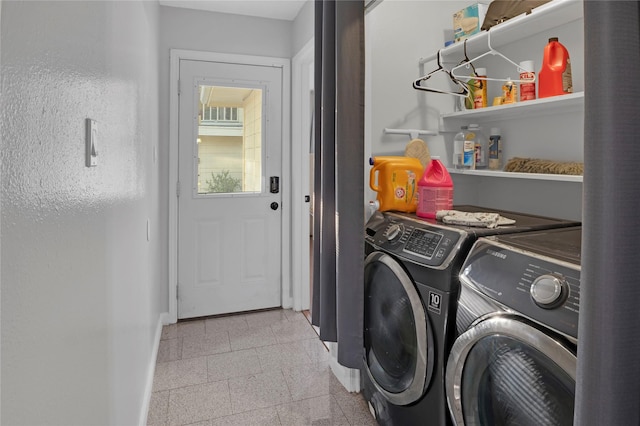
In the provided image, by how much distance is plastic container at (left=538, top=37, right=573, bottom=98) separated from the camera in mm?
1732

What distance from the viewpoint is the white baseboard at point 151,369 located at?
1890 mm

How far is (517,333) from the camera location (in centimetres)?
107

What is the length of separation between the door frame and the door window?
0.18 metres

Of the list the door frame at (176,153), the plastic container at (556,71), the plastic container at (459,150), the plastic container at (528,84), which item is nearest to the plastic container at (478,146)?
the plastic container at (459,150)

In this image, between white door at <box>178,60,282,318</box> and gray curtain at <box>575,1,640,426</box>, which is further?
white door at <box>178,60,282,318</box>

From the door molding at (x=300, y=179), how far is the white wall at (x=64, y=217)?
183 centimetres

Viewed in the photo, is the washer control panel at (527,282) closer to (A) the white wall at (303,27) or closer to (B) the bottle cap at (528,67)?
(B) the bottle cap at (528,67)

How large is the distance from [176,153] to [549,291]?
2.68 metres

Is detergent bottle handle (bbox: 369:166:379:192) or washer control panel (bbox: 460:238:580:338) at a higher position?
detergent bottle handle (bbox: 369:166:379:192)

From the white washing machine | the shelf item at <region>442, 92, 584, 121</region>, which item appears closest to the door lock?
the shelf item at <region>442, 92, 584, 121</region>

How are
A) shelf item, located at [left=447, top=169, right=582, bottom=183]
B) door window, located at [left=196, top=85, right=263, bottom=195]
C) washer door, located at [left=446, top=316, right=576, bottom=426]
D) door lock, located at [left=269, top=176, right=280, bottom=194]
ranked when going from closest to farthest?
1. washer door, located at [left=446, top=316, right=576, bottom=426]
2. shelf item, located at [left=447, top=169, right=582, bottom=183]
3. door window, located at [left=196, top=85, right=263, bottom=195]
4. door lock, located at [left=269, top=176, right=280, bottom=194]

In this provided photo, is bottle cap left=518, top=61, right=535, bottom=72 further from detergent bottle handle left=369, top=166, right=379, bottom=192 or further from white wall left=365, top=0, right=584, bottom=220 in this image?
detergent bottle handle left=369, top=166, right=379, bottom=192

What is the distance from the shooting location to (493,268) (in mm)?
1241

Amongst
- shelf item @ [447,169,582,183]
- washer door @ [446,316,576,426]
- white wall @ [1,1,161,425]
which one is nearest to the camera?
white wall @ [1,1,161,425]
